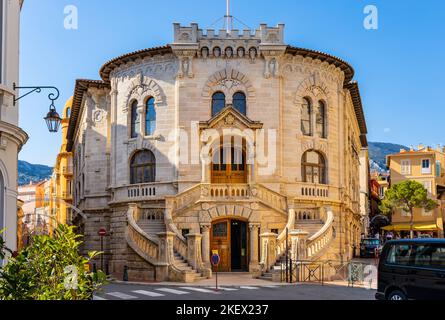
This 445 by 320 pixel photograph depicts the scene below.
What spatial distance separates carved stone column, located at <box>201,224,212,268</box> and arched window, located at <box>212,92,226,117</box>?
23.0ft

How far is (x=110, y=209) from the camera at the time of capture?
3741cm

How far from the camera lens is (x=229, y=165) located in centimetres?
3516

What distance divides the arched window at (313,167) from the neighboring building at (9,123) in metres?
20.7

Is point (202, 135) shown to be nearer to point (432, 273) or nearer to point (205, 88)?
point (205, 88)

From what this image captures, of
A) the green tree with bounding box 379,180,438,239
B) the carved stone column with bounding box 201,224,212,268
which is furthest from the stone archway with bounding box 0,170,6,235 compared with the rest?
the green tree with bounding box 379,180,438,239

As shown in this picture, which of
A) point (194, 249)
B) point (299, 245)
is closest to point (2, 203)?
point (194, 249)

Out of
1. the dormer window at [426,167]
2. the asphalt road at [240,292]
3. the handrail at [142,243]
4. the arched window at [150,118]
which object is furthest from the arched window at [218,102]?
the dormer window at [426,167]

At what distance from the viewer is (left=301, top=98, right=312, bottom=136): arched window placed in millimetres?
36375

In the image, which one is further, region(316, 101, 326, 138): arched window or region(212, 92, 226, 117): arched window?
region(316, 101, 326, 138): arched window

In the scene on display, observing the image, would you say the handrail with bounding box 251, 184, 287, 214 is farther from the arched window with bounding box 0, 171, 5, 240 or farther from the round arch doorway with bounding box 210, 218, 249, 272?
the arched window with bounding box 0, 171, 5, 240

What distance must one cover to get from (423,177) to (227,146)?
48.2 m

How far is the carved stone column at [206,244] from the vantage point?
3159 cm

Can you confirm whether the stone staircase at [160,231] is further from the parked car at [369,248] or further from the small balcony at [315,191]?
the parked car at [369,248]
